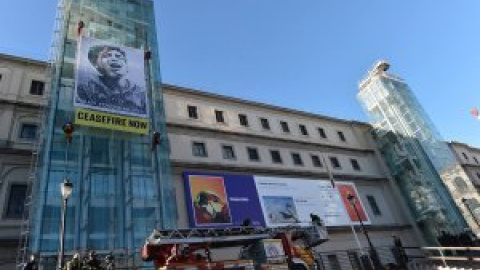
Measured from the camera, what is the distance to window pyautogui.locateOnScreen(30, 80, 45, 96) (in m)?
22.6

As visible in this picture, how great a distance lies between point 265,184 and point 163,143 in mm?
8827

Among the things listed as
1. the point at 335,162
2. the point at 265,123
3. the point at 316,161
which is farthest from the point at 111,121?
the point at 335,162

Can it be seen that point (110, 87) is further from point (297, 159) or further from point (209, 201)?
point (297, 159)

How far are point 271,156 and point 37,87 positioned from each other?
17.9 meters

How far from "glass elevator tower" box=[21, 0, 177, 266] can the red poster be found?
16.4 metres

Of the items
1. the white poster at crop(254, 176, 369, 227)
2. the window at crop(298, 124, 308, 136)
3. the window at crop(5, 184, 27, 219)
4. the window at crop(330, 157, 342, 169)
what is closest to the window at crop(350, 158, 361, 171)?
the window at crop(330, 157, 342, 169)

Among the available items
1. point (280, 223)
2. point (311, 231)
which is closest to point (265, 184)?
point (280, 223)

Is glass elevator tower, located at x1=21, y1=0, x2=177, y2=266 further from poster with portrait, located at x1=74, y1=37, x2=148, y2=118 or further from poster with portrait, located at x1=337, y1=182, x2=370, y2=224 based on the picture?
poster with portrait, located at x1=337, y1=182, x2=370, y2=224

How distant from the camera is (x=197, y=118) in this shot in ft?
95.1

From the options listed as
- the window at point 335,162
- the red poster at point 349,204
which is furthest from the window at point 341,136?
the red poster at point 349,204

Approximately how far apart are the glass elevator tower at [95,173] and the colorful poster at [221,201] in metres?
2.47

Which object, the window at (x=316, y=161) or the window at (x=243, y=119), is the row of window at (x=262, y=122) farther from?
the window at (x=316, y=161)

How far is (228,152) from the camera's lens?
28.7m

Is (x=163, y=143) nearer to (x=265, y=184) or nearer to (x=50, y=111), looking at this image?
(x=50, y=111)
